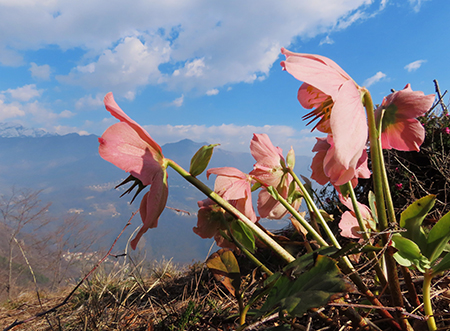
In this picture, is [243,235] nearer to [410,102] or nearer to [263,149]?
[263,149]

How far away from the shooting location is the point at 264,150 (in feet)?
1.52

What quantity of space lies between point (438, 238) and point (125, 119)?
0.39 m

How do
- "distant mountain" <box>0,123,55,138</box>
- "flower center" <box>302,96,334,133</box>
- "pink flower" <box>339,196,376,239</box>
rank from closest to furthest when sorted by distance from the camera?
"flower center" <box>302,96,334,133</box>, "pink flower" <box>339,196,376,239</box>, "distant mountain" <box>0,123,55,138</box>

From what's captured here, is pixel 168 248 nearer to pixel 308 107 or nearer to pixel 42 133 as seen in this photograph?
pixel 308 107

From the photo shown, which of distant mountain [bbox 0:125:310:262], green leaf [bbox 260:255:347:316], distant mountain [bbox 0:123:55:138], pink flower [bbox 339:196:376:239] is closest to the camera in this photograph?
green leaf [bbox 260:255:347:316]

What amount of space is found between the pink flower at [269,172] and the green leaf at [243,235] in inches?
3.2

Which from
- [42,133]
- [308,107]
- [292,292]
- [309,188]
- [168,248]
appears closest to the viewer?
[292,292]

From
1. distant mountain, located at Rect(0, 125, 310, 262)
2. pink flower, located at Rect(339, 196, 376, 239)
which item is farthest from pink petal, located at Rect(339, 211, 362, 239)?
distant mountain, located at Rect(0, 125, 310, 262)

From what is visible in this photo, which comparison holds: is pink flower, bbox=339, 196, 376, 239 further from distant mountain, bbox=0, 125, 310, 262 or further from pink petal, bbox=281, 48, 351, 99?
distant mountain, bbox=0, 125, 310, 262

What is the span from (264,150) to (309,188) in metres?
0.14

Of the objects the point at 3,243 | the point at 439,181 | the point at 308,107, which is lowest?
the point at 439,181

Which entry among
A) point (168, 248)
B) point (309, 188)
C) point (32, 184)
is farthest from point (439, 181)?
point (32, 184)

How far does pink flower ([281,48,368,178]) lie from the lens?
253 mm

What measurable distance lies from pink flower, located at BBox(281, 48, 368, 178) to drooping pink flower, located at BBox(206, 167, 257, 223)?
14 cm
